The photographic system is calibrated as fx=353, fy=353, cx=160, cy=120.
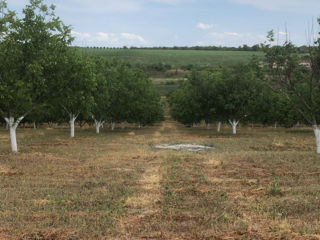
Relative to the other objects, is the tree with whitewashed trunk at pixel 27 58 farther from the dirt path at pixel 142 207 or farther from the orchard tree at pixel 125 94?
the orchard tree at pixel 125 94

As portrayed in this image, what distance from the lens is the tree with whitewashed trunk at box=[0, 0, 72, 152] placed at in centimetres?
2330

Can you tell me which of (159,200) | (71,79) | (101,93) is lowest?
(159,200)

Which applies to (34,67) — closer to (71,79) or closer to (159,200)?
(71,79)

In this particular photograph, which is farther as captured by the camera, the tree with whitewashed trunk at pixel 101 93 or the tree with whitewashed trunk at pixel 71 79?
the tree with whitewashed trunk at pixel 101 93

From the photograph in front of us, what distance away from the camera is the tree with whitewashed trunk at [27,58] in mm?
23297

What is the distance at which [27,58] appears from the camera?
24359mm

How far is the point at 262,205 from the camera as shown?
1071cm

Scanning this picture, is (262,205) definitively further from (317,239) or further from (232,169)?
(232,169)

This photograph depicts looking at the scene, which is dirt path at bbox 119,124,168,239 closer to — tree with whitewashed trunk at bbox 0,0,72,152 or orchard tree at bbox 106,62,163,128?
tree with whitewashed trunk at bbox 0,0,72,152

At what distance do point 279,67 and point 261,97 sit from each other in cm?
2358

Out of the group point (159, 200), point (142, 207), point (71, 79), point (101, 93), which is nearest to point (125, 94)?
point (101, 93)

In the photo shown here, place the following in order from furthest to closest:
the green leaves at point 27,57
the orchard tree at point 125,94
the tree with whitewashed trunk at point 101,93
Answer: the orchard tree at point 125,94 < the tree with whitewashed trunk at point 101,93 < the green leaves at point 27,57

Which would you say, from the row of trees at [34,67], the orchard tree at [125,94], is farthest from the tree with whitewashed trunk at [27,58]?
the orchard tree at [125,94]

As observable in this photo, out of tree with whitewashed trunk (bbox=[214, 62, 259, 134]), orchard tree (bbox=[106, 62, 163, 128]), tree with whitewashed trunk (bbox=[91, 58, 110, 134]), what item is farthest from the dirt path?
orchard tree (bbox=[106, 62, 163, 128])
